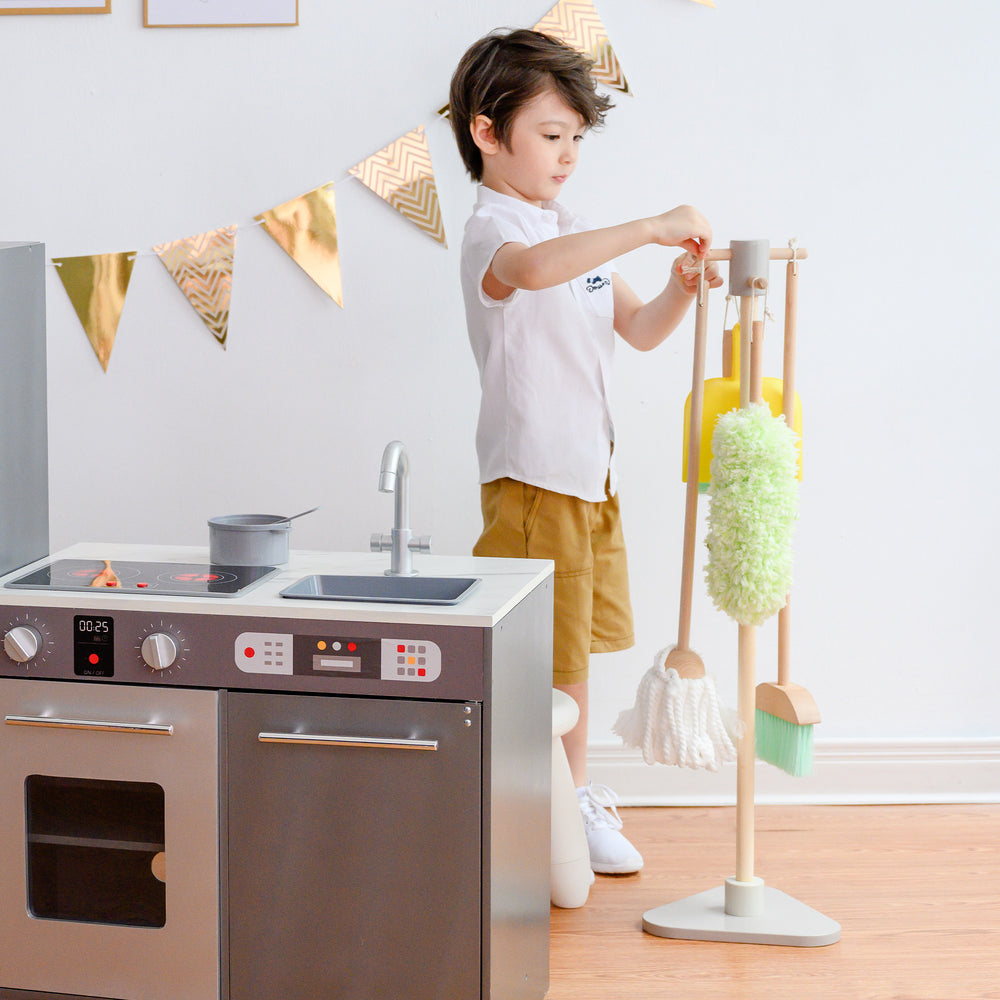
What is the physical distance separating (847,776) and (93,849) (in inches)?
59.9

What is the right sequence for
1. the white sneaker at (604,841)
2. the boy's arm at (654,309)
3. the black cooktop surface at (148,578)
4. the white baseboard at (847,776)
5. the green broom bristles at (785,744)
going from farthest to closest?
the white baseboard at (847,776) → the white sneaker at (604,841) → the boy's arm at (654,309) → the green broom bristles at (785,744) → the black cooktop surface at (148,578)

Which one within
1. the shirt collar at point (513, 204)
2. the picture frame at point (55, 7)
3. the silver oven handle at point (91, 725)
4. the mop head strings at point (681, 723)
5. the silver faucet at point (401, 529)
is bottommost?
the mop head strings at point (681, 723)

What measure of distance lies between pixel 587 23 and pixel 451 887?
62.1 inches

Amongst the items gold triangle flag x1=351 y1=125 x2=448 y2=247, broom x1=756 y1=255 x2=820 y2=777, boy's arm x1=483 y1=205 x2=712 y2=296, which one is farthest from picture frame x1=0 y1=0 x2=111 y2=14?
broom x1=756 y1=255 x2=820 y2=777

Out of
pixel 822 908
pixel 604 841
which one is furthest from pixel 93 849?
pixel 822 908

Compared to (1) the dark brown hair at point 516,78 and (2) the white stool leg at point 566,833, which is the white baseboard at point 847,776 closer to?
(2) the white stool leg at point 566,833

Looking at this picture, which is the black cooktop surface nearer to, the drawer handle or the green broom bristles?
the drawer handle

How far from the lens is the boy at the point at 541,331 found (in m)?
1.83

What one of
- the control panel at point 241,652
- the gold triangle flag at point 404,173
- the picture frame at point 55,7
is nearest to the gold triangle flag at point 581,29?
the gold triangle flag at point 404,173

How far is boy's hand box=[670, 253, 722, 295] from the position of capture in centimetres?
179

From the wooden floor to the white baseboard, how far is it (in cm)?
3

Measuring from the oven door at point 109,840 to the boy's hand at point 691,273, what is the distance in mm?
946

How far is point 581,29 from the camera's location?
2.19 meters

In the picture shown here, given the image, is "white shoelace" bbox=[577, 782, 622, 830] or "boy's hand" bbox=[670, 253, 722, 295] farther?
"white shoelace" bbox=[577, 782, 622, 830]
